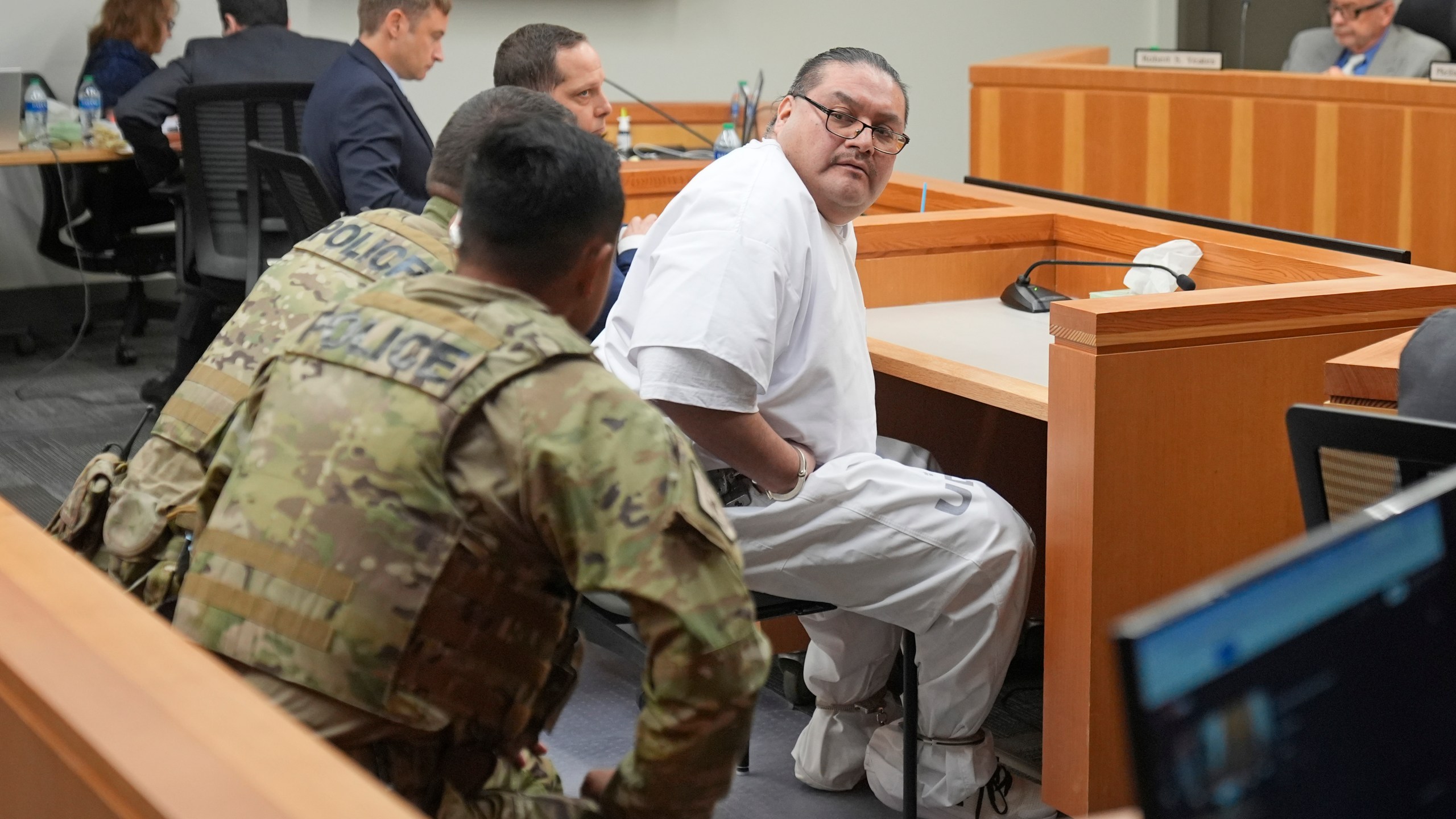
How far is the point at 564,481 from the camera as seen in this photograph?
1.11 metres

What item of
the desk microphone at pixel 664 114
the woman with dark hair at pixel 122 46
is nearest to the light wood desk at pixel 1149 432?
the desk microphone at pixel 664 114

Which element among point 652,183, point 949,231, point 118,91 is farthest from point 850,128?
point 118,91

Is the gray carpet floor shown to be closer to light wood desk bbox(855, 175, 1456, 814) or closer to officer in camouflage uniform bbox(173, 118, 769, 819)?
light wood desk bbox(855, 175, 1456, 814)

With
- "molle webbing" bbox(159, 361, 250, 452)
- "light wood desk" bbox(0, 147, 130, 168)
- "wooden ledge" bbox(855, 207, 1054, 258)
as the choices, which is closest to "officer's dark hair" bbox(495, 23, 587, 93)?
"wooden ledge" bbox(855, 207, 1054, 258)

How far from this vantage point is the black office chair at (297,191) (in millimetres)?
3340

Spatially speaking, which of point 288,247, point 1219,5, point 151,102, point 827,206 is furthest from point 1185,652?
point 1219,5

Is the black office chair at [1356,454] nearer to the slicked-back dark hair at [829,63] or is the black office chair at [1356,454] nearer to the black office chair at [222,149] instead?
the slicked-back dark hair at [829,63]

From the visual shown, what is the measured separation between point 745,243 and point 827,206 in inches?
8.5

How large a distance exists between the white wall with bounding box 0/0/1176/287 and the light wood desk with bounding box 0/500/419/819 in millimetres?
5859

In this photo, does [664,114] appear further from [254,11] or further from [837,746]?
[837,746]

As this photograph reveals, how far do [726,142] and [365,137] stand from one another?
5.37 feet

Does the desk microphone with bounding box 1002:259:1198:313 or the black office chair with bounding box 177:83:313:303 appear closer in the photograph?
the desk microphone with bounding box 1002:259:1198:313

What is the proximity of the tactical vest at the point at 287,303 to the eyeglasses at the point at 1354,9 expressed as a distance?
4.29 metres

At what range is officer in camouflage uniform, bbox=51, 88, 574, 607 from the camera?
5.90 feet
